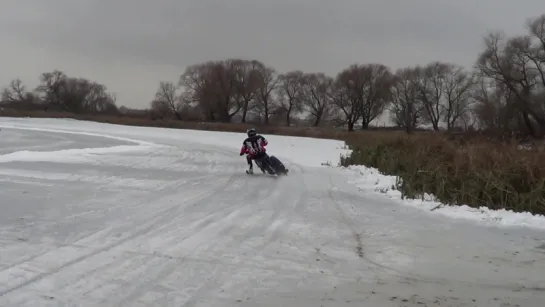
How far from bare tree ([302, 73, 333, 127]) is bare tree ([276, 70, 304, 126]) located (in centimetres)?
98

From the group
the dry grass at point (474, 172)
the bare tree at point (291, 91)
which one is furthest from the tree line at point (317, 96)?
the dry grass at point (474, 172)

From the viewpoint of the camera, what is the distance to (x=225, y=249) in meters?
5.42

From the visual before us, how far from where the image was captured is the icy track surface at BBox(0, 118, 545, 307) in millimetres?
4117

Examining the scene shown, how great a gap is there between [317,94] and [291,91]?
5.71 meters

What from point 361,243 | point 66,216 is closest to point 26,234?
point 66,216

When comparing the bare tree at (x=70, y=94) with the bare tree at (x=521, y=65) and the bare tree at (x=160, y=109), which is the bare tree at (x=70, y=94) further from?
the bare tree at (x=521, y=65)

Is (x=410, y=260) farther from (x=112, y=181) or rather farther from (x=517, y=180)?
(x=112, y=181)

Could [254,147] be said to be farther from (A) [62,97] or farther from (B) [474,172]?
(A) [62,97]

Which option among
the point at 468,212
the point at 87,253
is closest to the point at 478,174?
the point at 468,212

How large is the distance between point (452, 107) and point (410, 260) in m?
88.9

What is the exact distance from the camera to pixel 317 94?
10019 centimetres

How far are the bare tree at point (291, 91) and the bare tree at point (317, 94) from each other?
3.22ft

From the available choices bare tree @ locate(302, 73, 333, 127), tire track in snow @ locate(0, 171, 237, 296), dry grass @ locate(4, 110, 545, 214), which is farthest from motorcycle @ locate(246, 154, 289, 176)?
bare tree @ locate(302, 73, 333, 127)

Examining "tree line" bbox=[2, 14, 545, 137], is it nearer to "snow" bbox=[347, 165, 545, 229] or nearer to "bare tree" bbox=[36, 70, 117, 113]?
"bare tree" bbox=[36, 70, 117, 113]
